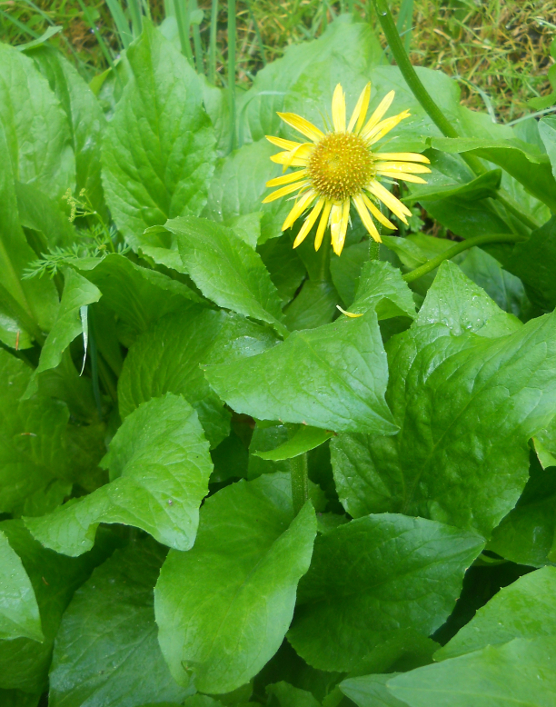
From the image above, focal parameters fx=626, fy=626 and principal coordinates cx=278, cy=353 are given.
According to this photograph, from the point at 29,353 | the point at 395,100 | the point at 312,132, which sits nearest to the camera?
the point at 312,132

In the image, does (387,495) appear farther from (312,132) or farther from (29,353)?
(29,353)

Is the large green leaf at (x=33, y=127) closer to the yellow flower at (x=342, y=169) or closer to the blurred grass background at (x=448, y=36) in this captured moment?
the blurred grass background at (x=448, y=36)

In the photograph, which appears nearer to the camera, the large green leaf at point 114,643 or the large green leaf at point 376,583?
the large green leaf at point 376,583

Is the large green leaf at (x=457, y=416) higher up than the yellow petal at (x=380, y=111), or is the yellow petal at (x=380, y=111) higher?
the yellow petal at (x=380, y=111)

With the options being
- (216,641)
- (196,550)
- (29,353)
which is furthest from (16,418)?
(216,641)

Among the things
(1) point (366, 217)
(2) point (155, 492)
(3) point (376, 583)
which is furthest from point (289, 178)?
(3) point (376, 583)

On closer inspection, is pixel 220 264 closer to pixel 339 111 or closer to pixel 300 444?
pixel 300 444

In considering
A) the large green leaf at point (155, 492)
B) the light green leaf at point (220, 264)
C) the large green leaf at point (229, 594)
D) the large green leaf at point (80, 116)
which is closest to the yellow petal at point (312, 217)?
the light green leaf at point (220, 264)
